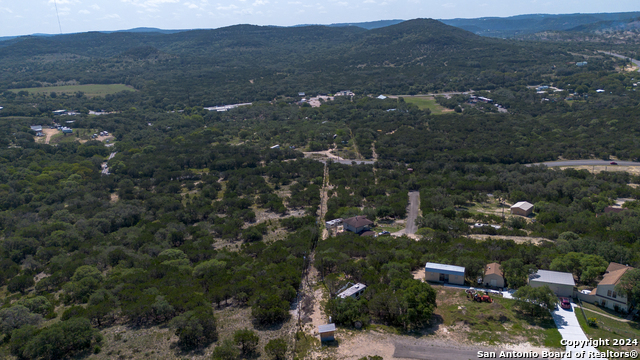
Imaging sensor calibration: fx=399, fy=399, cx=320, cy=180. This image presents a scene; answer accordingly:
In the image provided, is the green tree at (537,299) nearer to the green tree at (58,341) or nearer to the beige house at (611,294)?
the beige house at (611,294)

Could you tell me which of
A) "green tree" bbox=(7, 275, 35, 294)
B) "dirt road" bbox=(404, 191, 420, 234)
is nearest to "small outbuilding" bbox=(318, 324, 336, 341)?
"dirt road" bbox=(404, 191, 420, 234)

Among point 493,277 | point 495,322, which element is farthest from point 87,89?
point 495,322

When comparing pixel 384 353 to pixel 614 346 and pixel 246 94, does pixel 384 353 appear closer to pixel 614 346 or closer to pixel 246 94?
pixel 614 346

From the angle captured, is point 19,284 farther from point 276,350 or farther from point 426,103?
point 426,103

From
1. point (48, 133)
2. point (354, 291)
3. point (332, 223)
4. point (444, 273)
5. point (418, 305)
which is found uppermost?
point (48, 133)

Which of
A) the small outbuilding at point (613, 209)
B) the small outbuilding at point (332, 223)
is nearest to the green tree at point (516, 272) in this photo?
the small outbuilding at point (332, 223)

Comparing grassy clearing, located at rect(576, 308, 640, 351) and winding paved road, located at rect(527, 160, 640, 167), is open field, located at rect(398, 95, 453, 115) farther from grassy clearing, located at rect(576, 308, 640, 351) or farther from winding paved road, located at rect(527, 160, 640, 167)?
grassy clearing, located at rect(576, 308, 640, 351)
